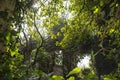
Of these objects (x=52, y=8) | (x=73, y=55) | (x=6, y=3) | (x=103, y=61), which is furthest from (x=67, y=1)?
(x=73, y=55)

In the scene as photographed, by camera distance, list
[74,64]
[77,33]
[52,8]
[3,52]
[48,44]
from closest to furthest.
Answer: [3,52]
[77,33]
[52,8]
[48,44]
[74,64]

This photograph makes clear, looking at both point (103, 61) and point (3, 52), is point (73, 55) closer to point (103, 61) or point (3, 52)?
point (103, 61)

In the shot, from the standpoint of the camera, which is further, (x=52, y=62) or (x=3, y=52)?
(x=52, y=62)

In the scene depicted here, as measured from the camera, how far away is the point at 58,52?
19.7m

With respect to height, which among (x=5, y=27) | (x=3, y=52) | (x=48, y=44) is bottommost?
(x=3, y=52)

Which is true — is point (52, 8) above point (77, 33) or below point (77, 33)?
above

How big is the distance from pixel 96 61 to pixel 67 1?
6.73 metres

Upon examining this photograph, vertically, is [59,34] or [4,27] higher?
[59,34]

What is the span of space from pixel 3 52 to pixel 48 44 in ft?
49.6

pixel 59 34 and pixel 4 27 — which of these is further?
pixel 59 34

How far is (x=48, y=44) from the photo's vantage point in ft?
58.8

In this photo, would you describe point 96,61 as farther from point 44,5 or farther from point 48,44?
point 44,5

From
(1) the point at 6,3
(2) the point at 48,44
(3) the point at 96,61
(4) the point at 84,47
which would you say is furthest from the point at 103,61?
(1) the point at 6,3

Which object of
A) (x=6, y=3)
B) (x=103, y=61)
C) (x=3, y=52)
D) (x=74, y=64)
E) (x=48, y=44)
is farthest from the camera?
(x=74, y=64)
